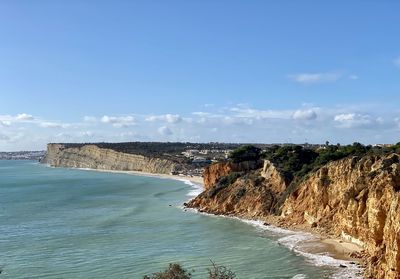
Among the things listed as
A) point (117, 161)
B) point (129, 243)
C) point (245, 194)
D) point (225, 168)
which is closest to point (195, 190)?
point (225, 168)

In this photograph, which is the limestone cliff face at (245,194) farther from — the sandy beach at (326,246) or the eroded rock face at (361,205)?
the sandy beach at (326,246)

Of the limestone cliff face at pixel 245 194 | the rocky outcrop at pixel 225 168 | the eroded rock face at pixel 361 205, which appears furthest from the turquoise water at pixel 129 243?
the rocky outcrop at pixel 225 168

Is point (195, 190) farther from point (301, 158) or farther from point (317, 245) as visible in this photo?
point (317, 245)

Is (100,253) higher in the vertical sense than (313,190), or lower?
lower

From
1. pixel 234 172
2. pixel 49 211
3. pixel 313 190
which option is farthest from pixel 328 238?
pixel 49 211

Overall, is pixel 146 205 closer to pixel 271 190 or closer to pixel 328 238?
pixel 271 190

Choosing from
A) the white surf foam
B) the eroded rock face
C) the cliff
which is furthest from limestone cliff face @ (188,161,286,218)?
the white surf foam
